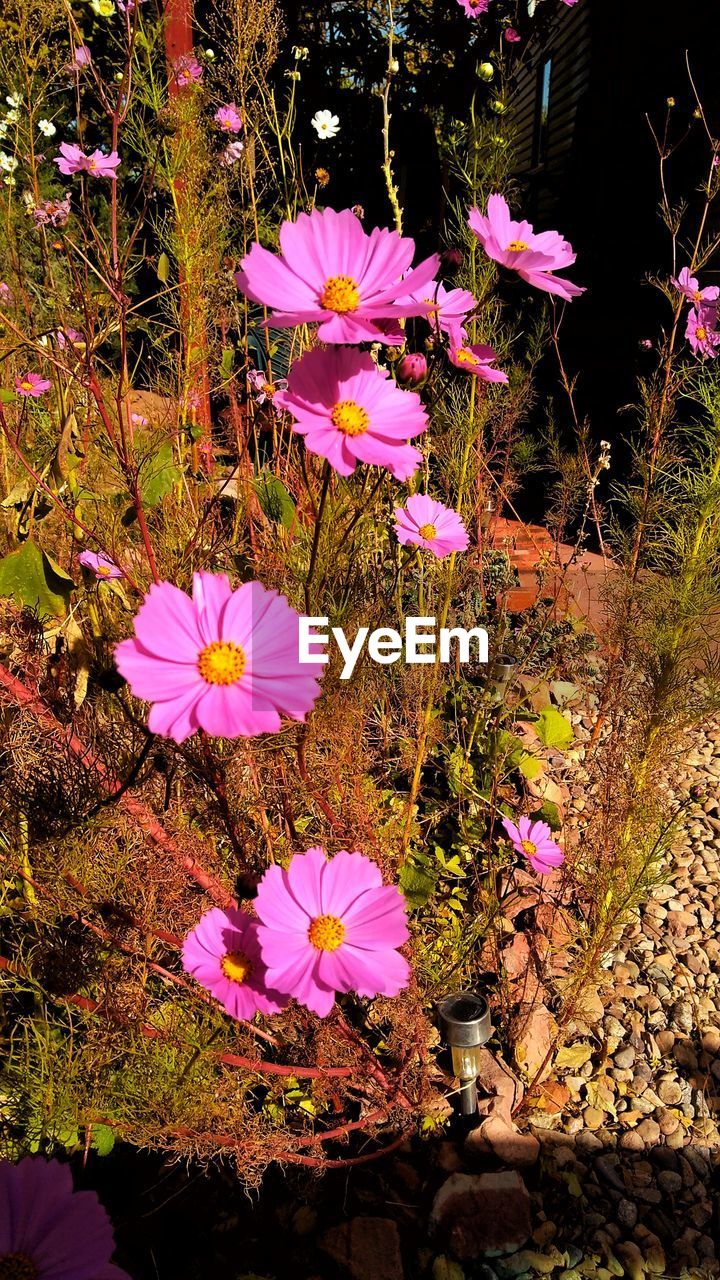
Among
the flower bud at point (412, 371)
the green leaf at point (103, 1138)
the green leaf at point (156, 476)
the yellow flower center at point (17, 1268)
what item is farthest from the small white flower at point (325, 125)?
the yellow flower center at point (17, 1268)

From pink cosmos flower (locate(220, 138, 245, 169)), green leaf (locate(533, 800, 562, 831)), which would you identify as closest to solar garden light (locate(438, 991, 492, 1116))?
green leaf (locate(533, 800, 562, 831))

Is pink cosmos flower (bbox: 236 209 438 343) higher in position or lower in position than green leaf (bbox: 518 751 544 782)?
higher

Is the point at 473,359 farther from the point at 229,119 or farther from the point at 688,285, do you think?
the point at 229,119

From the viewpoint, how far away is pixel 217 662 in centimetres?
48

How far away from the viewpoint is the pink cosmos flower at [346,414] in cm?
48

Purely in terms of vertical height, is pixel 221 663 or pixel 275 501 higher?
pixel 275 501

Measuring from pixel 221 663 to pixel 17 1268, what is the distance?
319 mm

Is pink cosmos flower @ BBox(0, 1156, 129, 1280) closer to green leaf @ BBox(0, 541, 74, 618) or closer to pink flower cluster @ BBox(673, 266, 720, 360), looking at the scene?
green leaf @ BBox(0, 541, 74, 618)

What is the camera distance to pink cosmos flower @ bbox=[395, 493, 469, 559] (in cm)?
109

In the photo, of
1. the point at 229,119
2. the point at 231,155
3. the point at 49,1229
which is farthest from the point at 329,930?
the point at 229,119

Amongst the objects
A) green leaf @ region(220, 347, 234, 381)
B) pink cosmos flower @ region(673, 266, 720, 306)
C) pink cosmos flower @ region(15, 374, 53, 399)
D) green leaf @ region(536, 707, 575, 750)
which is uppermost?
pink cosmos flower @ region(673, 266, 720, 306)

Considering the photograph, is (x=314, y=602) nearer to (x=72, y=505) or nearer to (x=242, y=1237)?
(x=72, y=505)

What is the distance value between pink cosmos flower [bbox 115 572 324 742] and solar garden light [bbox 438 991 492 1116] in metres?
0.93

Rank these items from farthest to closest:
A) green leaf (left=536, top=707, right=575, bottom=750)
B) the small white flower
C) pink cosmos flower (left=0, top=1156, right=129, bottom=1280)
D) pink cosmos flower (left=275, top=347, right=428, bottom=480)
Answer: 1. the small white flower
2. green leaf (left=536, top=707, right=575, bottom=750)
3. pink cosmos flower (left=275, top=347, right=428, bottom=480)
4. pink cosmos flower (left=0, top=1156, right=129, bottom=1280)
